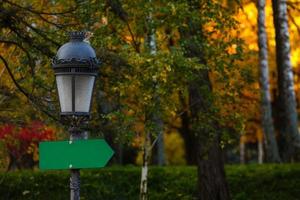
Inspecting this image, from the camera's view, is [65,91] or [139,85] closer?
[65,91]

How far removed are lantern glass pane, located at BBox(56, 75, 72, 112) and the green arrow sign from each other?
0.44 m

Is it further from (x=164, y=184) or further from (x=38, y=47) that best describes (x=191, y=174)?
(x=38, y=47)

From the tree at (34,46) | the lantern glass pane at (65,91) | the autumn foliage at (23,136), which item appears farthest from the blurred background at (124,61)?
the lantern glass pane at (65,91)

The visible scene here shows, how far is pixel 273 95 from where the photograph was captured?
3366 centimetres

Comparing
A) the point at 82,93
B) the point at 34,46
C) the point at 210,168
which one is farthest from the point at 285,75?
the point at 82,93

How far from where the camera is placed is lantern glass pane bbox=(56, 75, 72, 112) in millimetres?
6352

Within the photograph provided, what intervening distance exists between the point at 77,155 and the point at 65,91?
27.2 inches

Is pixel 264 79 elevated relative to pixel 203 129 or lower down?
elevated

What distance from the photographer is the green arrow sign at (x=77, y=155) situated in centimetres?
600

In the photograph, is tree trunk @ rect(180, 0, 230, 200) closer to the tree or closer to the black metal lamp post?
the tree

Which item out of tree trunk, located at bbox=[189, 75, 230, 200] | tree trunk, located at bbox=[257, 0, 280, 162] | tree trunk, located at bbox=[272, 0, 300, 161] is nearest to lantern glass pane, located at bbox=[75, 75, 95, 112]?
tree trunk, located at bbox=[189, 75, 230, 200]

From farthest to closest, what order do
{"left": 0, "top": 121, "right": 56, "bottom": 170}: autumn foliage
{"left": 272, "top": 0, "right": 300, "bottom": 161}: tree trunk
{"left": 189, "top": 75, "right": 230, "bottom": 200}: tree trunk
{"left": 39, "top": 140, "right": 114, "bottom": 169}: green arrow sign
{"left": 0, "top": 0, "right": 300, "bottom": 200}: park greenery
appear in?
{"left": 272, "top": 0, "right": 300, "bottom": 161}: tree trunk
{"left": 0, "top": 121, "right": 56, "bottom": 170}: autumn foliage
{"left": 189, "top": 75, "right": 230, "bottom": 200}: tree trunk
{"left": 0, "top": 0, "right": 300, "bottom": 200}: park greenery
{"left": 39, "top": 140, "right": 114, "bottom": 169}: green arrow sign

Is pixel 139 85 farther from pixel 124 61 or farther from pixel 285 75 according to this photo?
pixel 285 75

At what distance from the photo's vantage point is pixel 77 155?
6000mm
